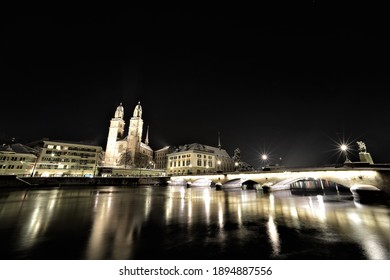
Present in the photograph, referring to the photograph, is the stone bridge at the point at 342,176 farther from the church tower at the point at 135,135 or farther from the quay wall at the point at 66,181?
the church tower at the point at 135,135

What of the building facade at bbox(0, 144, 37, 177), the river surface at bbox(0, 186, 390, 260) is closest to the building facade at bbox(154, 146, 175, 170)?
the building facade at bbox(0, 144, 37, 177)

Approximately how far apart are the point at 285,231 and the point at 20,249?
44.1 feet

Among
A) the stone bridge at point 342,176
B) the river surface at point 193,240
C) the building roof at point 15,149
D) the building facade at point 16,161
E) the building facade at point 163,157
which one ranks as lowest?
the river surface at point 193,240

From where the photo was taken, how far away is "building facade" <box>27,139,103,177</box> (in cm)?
7144

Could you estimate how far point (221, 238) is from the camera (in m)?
8.79

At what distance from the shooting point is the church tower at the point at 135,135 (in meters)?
106

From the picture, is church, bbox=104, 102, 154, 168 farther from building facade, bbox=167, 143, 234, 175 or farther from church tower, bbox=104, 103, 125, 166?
building facade, bbox=167, 143, 234, 175

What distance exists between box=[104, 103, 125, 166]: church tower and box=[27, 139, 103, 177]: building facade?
25.3m

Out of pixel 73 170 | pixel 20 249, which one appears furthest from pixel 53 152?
pixel 20 249

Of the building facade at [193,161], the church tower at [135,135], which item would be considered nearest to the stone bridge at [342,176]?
the building facade at [193,161]

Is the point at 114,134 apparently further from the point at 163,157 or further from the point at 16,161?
the point at 16,161

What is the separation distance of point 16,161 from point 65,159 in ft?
50.8

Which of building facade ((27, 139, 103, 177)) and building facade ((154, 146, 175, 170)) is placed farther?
building facade ((154, 146, 175, 170))
